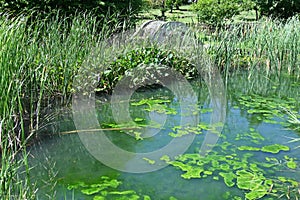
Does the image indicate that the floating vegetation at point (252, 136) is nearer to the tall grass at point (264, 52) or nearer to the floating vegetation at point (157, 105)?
the floating vegetation at point (157, 105)

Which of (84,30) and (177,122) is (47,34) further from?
(177,122)

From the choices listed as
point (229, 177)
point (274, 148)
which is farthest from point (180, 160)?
point (274, 148)

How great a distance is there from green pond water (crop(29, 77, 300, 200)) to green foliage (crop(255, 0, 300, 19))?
6296 mm

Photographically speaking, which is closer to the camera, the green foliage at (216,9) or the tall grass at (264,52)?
the tall grass at (264,52)

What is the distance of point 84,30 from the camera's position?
427 centimetres

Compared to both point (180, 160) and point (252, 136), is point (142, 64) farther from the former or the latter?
point (180, 160)

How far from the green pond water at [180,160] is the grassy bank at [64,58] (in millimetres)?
263

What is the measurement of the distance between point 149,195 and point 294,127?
73.9 inches

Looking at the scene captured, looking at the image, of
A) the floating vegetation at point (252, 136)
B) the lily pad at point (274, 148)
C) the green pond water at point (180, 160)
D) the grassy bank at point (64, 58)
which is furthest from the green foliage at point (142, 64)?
the lily pad at point (274, 148)

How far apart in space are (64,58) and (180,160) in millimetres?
1870

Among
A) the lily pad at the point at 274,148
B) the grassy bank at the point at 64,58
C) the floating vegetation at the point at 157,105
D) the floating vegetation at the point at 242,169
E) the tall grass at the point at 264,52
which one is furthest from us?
the tall grass at the point at 264,52

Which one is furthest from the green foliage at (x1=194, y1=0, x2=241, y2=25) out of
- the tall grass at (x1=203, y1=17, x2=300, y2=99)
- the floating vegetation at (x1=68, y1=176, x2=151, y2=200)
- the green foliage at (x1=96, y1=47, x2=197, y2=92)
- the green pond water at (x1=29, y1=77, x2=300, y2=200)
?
the floating vegetation at (x1=68, y1=176, x2=151, y2=200)

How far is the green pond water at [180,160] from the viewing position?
257 centimetres

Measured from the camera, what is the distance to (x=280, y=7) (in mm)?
9984
